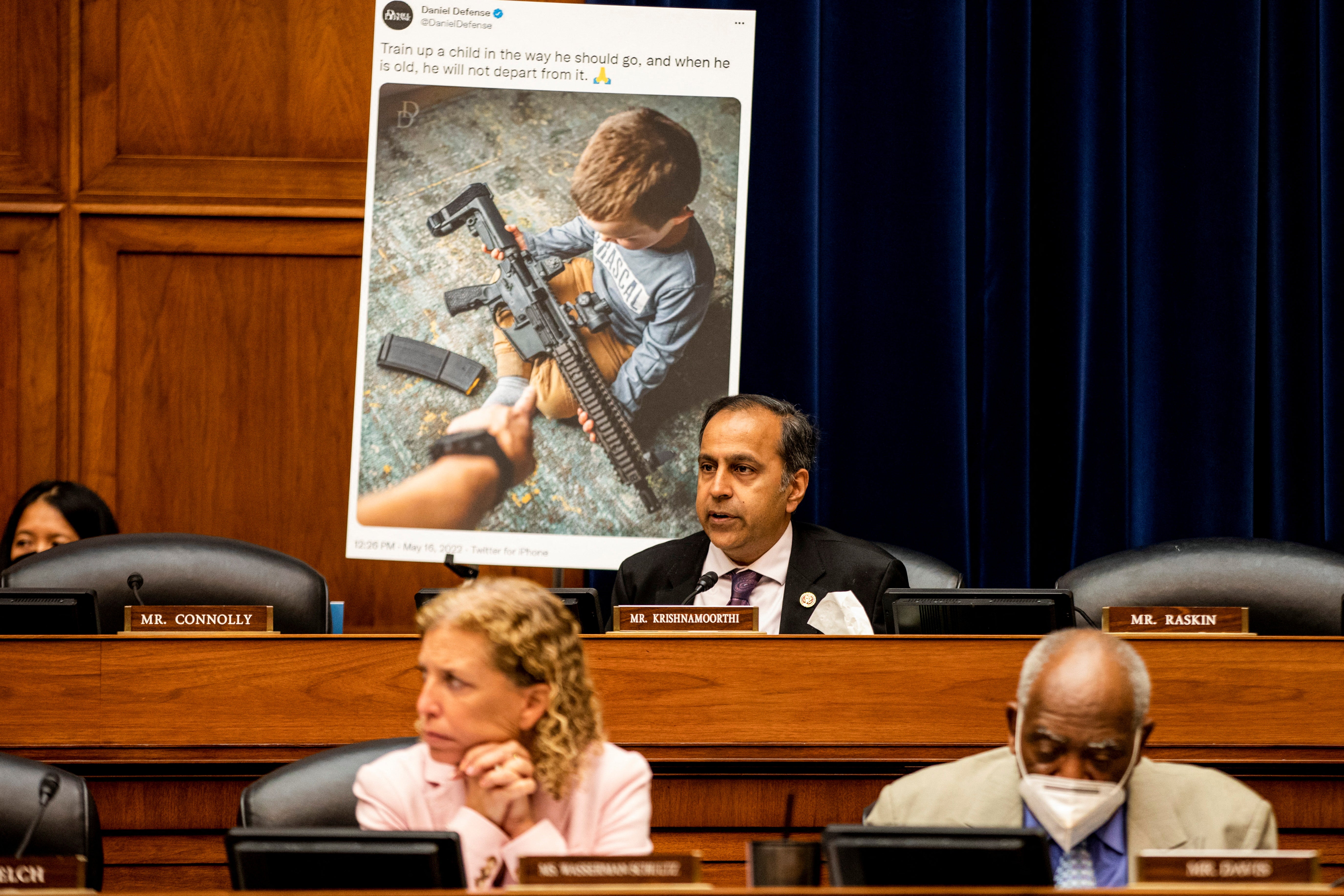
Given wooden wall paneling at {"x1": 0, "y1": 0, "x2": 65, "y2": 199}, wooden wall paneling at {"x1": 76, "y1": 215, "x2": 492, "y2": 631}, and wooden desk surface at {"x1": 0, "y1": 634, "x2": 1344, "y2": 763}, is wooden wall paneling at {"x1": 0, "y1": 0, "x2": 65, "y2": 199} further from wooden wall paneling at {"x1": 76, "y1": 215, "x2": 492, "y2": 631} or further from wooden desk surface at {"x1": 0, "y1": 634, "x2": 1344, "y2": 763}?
wooden desk surface at {"x1": 0, "y1": 634, "x2": 1344, "y2": 763}

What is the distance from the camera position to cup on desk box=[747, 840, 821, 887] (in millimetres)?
1587

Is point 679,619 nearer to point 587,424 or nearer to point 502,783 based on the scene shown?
point 502,783

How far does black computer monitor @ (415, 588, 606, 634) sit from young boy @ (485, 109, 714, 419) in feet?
3.98

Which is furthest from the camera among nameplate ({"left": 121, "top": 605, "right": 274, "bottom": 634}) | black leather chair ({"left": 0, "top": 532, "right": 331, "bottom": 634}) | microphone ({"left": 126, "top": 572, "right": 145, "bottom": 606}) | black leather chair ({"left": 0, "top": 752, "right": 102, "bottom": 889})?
black leather chair ({"left": 0, "top": 532, "right": 331, "bottom": 634})

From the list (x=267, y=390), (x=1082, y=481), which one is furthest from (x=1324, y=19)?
(x=267, y=390)

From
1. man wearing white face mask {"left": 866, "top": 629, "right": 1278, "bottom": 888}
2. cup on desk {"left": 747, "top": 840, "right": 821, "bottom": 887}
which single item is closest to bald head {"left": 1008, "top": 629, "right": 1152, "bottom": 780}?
man wearing white face mask {"left": 866, "top": 629, "right": 1278, "bottom": 888}

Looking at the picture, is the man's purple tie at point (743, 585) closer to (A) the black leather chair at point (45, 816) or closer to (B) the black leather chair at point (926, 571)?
(B) the black leather chair at point (926, 571)

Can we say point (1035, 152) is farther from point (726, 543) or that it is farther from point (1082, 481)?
point (726, 543)

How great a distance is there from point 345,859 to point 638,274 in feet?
8.23

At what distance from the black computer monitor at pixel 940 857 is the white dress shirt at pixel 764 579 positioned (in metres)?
1.81

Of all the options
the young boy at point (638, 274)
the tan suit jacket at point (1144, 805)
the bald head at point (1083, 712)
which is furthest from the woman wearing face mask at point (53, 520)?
the bald head at point (1083, 712)

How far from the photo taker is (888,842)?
151cm

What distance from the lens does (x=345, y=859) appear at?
1494 mm

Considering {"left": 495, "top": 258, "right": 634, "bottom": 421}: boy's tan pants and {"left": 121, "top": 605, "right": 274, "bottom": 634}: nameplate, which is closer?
{"left": 121, "top": 605, "right": 274, "bottom": 634}: nameplate
